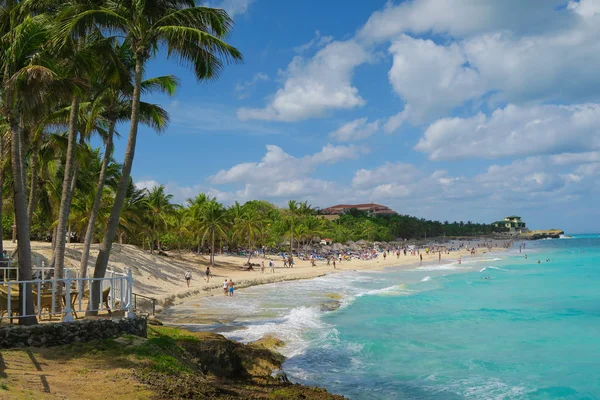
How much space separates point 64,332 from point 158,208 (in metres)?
38.1

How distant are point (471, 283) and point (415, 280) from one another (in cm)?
509

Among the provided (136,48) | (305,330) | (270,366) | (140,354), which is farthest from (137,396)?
(305,330)

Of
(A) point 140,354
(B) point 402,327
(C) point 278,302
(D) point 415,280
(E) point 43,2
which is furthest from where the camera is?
(D) point 415,280

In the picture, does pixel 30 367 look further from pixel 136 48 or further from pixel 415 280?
pixel 415 280

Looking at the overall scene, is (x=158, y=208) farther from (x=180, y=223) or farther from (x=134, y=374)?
(x=134, y=374)

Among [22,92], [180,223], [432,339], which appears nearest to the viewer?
[22,92]

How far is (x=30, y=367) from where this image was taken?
8.52 meters

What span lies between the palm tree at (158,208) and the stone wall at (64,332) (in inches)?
1327

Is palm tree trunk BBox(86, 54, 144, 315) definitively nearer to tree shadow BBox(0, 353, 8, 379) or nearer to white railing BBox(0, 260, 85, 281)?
white railing BBox(0, 260, 85, 281)

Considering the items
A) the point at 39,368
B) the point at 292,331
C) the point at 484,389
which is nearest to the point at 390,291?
the point at 292,331

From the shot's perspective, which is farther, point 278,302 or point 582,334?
point 278,302

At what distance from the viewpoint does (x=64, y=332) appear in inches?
386

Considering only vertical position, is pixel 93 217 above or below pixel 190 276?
above

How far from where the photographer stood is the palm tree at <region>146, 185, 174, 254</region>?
146ft
